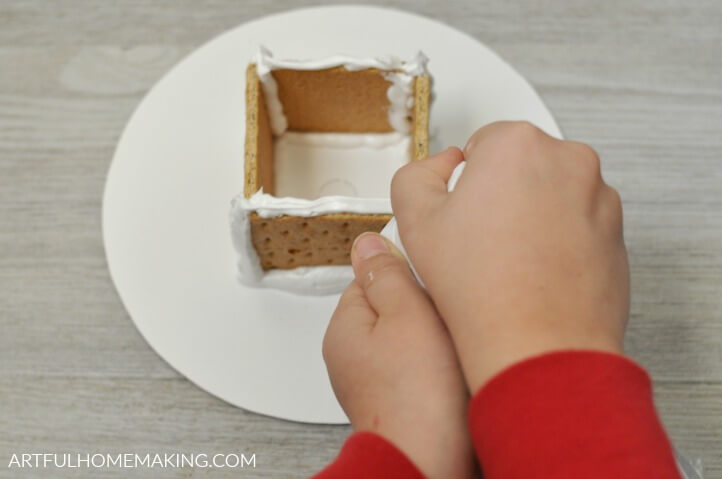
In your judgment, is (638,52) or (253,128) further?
(638,52)

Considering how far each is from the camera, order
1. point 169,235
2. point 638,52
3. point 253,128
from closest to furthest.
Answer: point 253,128, point 169,235, point 638,52

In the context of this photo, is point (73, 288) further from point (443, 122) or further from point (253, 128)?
point (443, 122)

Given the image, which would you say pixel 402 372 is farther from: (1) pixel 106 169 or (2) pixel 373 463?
(1) pixel 106 169

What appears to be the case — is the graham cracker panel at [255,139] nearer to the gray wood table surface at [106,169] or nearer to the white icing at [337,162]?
the white icing at [337,162]

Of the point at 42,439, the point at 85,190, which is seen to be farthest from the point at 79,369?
the point at 85,190

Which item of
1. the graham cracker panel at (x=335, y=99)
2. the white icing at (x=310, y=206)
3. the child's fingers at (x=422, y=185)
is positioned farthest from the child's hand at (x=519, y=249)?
the graham cracker panel at (x=335, y=99)

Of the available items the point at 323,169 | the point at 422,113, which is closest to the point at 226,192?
the point at 323,169

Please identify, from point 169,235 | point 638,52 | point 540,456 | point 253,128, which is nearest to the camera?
point 540,456
